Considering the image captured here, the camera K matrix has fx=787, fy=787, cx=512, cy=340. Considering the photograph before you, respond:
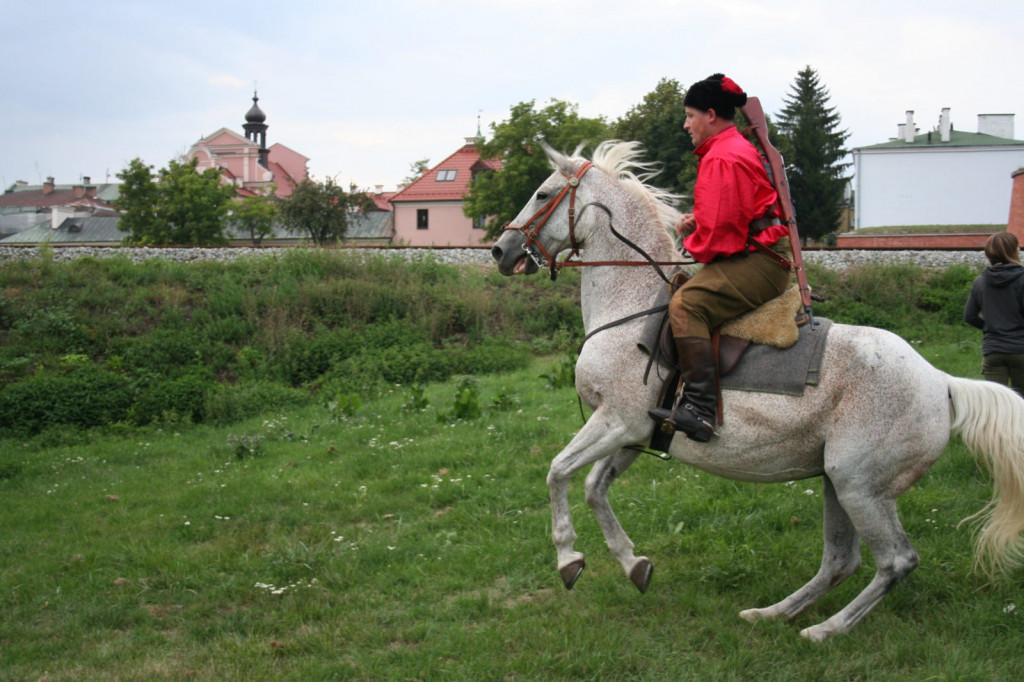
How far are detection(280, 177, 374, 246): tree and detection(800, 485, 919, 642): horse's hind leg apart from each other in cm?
5393

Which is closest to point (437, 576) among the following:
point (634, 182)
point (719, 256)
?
point (719, 256)

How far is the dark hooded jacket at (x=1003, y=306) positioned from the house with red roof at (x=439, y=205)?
5896 cm

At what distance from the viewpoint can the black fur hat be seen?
200 inches

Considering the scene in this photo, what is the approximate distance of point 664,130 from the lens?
48188 mm

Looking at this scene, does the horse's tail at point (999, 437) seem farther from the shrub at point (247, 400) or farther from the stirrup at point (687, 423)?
the shrub at point (247, 400)

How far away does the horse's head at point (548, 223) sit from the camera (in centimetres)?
570


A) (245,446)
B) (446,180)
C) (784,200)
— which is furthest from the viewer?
(446,180)

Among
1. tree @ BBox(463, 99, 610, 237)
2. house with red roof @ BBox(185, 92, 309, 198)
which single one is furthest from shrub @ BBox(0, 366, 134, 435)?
house with red roof @ BBox(185, 92, 309, 198)

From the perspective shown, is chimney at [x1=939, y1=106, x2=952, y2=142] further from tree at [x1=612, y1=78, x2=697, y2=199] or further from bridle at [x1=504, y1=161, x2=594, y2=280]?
bridle at [x1=504, y1=161, x2=594, y2=280]

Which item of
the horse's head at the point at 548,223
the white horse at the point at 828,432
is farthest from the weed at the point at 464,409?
the white horse at the point at 828,432

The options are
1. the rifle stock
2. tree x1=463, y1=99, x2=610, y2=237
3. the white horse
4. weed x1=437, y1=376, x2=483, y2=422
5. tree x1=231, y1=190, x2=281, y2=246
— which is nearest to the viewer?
the white horse

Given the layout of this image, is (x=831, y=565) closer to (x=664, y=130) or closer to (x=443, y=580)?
(x=443, y=580)

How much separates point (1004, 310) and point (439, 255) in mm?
19660

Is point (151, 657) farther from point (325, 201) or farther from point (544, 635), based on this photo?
point (325, 201)
